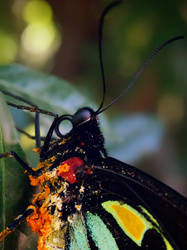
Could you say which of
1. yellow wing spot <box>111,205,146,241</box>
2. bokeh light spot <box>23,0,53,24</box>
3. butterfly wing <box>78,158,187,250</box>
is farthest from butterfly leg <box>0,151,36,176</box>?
bokeh light spot <box>23,0,53,24</box>

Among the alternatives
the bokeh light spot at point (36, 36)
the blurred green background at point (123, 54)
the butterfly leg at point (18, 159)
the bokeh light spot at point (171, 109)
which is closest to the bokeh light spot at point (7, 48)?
the blurred green background at point (123, 54)

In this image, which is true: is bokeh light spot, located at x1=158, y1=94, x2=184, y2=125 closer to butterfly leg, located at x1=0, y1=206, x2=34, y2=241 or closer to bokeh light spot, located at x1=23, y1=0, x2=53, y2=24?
bokeh light spot, located at x1=23, y1=0, x2=53, y2=24

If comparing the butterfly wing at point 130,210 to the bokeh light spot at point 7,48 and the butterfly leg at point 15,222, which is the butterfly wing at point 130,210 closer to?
the butterfly leg at point 15,222

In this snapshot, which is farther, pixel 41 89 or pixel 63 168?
pixel 41 89

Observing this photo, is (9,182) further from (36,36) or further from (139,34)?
(36,36)

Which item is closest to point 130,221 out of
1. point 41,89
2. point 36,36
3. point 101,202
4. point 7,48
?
point 101,202

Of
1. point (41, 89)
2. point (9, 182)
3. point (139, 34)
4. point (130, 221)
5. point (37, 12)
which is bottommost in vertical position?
point (130, 221)
